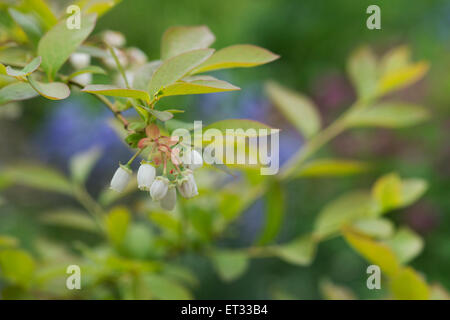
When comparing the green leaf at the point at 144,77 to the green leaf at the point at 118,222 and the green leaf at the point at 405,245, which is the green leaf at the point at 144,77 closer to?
the green leaf at the point at 118,222

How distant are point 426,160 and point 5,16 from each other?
128cm

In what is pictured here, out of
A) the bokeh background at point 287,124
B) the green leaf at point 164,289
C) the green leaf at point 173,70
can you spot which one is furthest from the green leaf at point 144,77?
the bokeh background at point 287,124

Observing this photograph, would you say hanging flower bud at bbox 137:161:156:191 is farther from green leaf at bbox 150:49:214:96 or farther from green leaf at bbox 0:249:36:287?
green leaf at bbox 0:249:36:287

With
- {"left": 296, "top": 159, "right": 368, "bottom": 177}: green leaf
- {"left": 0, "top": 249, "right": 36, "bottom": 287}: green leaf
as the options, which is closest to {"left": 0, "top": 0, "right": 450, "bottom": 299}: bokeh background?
{"left": 296, "top": 159, "right": 368, "bottom": 177}: green leaf

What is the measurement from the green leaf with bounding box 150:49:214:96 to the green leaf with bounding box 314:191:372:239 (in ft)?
1.27

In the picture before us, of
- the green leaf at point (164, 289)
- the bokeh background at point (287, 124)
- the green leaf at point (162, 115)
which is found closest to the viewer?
the green leaf at point (162, 115)

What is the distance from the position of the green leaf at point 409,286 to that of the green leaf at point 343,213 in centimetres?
15

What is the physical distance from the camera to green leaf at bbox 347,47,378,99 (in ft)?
2.59

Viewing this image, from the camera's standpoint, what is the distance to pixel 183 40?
49 cm

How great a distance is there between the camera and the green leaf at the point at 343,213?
2.31ft

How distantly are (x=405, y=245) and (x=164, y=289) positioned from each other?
1.11 ft

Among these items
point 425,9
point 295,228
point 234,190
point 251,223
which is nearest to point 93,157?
point 234,190

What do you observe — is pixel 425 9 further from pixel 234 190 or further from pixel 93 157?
pixel 93 157

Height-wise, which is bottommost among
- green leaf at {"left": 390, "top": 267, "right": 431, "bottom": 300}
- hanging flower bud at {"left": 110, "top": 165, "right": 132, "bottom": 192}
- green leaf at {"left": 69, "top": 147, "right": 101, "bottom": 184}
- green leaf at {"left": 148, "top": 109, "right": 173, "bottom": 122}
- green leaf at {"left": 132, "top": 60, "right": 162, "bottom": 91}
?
green leaf at {"left": 390, "top": 267, "right": 431, "bottom": 300}
